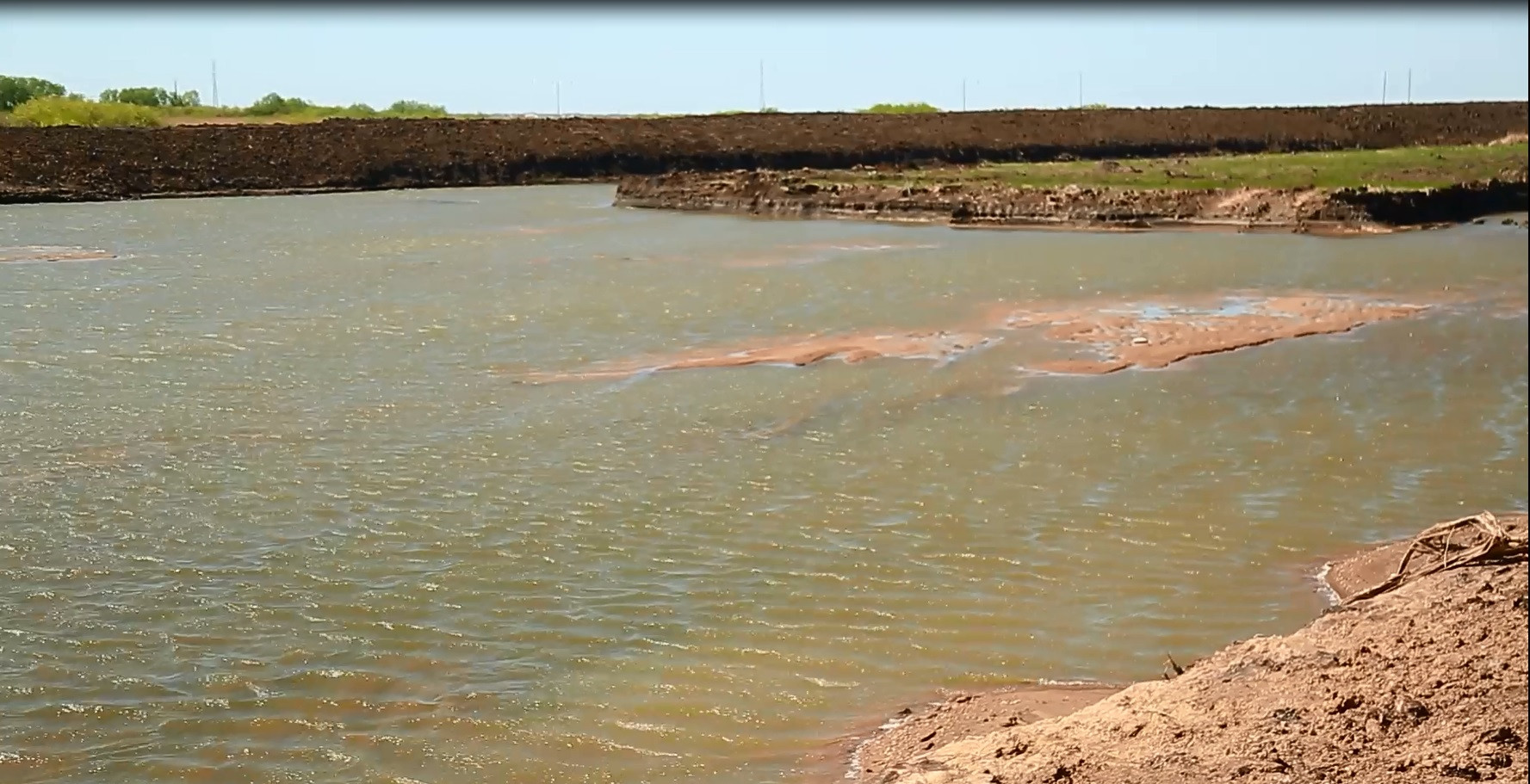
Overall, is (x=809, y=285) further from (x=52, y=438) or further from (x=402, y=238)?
(x=52, y=438)

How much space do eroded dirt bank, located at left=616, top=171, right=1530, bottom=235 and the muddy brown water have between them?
35.4 feet

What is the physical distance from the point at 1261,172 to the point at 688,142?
686 inches

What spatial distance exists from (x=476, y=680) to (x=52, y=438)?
12.9ft

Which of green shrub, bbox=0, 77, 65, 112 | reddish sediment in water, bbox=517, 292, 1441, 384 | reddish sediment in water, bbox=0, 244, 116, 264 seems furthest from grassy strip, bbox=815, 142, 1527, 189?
green shrub, bbox=0, 77, 65, 112

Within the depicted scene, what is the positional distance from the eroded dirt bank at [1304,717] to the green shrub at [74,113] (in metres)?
5.45

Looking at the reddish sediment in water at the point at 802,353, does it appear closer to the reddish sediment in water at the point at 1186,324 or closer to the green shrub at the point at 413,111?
the reddish sediment in water at the point at 1186,324

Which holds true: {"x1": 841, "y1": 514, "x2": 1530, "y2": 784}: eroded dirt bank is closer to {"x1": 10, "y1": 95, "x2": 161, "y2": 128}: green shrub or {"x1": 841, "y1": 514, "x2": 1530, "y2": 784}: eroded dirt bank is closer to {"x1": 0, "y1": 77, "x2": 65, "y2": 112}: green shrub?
{"x1": 0, "y1": 77, "x2": 65, "y2": 112}: green shrub

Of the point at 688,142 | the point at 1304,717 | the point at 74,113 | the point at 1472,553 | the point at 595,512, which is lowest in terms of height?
the point at 595,512

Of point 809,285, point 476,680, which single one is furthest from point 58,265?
point 809,285

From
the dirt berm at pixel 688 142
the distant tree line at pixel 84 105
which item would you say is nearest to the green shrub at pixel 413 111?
the dirt berm at pixel 688 142

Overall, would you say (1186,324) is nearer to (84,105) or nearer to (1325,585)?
(1325,585)

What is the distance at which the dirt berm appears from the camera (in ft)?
103

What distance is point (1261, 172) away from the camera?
104 ft

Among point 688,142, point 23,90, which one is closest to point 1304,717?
point 23,90
